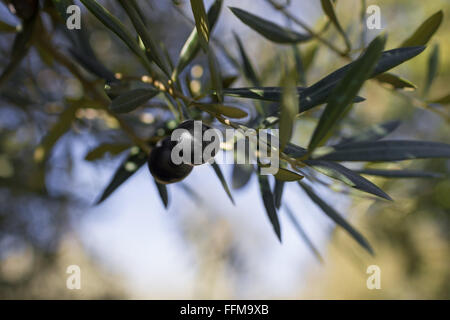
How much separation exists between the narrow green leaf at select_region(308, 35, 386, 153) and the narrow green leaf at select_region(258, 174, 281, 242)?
110 millimetres

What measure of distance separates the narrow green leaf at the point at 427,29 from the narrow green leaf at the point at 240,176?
25cm

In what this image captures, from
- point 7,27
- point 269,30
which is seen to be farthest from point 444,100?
point 7,27

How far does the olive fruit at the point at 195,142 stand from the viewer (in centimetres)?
30

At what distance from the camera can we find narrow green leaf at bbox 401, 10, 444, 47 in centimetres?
41

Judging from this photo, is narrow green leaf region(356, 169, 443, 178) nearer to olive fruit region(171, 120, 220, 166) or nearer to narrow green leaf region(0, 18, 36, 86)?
olive fruit region(171, 120, 220, 166)

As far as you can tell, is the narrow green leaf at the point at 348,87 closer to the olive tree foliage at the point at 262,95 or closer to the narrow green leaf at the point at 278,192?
the olive tree foliage at the point at 262,95

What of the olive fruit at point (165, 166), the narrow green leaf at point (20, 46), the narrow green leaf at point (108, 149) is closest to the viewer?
Answer: the olive fruit at point (165, 166)

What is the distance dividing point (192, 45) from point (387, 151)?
0.21m

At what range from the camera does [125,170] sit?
1.49ft

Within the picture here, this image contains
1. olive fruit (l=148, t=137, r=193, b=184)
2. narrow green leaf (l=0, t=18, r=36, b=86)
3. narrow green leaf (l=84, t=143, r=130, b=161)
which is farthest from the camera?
narrow green leaf (l=84, t=143, r=130, b=161)

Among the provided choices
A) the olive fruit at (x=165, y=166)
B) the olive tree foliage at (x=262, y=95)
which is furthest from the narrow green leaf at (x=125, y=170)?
the olive fruit at (x=165, y=166)

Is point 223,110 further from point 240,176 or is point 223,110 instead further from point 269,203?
point 240,176

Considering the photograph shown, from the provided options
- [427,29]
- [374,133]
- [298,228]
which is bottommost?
[298,228]

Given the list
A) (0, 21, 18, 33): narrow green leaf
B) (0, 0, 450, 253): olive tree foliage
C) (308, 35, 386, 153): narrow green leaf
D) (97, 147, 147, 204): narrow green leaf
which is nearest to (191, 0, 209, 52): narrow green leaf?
(0, 0, 450, 253): olive tree foliage
